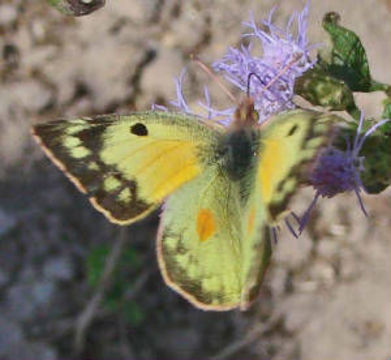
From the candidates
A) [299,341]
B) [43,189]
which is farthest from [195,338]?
[43,189]

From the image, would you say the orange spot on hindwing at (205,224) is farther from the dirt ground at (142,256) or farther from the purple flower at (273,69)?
the dirt ground at (142,256)

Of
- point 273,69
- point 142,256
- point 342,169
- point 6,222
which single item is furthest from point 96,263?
point 342,169

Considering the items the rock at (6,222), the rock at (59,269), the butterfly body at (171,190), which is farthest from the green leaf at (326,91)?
the rock at (6,222)

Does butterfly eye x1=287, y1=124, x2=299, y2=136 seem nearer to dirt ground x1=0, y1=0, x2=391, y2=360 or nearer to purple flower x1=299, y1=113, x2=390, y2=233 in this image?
purple flower x1=299, y1=113, x2=390, y2=233

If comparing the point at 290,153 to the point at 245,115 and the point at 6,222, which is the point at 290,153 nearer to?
the point at 245,115

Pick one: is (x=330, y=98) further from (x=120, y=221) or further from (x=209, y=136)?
(x=120, y=221)

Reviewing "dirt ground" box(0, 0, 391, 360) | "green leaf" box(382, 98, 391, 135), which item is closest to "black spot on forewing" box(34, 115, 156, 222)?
"green leaf" box(382, 98, 391, 135)
